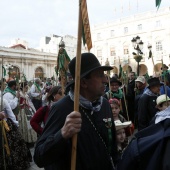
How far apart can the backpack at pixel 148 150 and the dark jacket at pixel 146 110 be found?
2.98 m

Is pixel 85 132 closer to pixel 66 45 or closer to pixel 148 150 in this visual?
pixel 148 150

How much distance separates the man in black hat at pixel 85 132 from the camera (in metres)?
1.65

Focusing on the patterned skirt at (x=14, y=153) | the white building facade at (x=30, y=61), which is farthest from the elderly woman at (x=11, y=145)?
the white building facade at (x=30, y=61)

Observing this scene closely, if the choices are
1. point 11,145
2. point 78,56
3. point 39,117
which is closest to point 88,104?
point 78,56

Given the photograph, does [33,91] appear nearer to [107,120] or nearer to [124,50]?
[107,120]

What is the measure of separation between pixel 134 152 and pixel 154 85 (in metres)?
3.46

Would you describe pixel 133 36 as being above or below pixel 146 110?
above

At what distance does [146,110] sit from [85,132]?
98.9 inches

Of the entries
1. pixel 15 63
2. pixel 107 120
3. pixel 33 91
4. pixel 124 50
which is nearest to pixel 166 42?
pixel 124 50

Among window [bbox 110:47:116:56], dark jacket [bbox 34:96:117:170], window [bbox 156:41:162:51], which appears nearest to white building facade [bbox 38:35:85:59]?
window [bbox 110:47:116:56]

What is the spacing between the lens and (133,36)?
137ft

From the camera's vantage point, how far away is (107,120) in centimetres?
197

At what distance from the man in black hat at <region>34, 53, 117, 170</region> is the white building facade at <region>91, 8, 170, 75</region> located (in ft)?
112

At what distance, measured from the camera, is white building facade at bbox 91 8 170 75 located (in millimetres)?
38312
